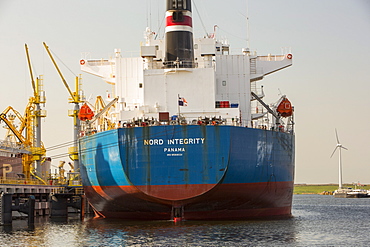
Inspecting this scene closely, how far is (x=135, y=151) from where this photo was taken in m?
34.1

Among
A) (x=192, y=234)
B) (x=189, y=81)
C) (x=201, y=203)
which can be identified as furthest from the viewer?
(x=189, y=81)

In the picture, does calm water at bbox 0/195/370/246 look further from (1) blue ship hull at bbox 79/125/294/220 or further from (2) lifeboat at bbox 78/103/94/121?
(2) lifeboat at bbox 78/103/94/121

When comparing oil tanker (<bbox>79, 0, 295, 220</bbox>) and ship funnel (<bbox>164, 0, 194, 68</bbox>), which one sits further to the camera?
ship funnel (<bbox>164, 0, 194, 68</bbox>)

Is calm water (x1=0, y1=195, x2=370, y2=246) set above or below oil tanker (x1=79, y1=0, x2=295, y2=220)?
below

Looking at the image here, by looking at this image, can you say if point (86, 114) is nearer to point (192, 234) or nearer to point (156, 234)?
point (156, 234)

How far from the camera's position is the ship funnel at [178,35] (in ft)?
126

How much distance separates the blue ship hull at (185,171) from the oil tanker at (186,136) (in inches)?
2.1

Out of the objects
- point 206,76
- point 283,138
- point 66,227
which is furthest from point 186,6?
point 66,227

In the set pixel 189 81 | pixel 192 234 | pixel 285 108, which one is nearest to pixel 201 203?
pixel 192 234

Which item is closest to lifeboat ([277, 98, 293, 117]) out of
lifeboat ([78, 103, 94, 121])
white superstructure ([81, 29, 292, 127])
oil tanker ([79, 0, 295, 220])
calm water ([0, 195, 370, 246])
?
oil tanker ([79, 0, 295, 220])

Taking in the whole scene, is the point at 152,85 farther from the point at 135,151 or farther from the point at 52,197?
the point at 52,197

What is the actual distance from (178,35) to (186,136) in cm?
774

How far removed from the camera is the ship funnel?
3850 centimetres

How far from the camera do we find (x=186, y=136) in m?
33.8
